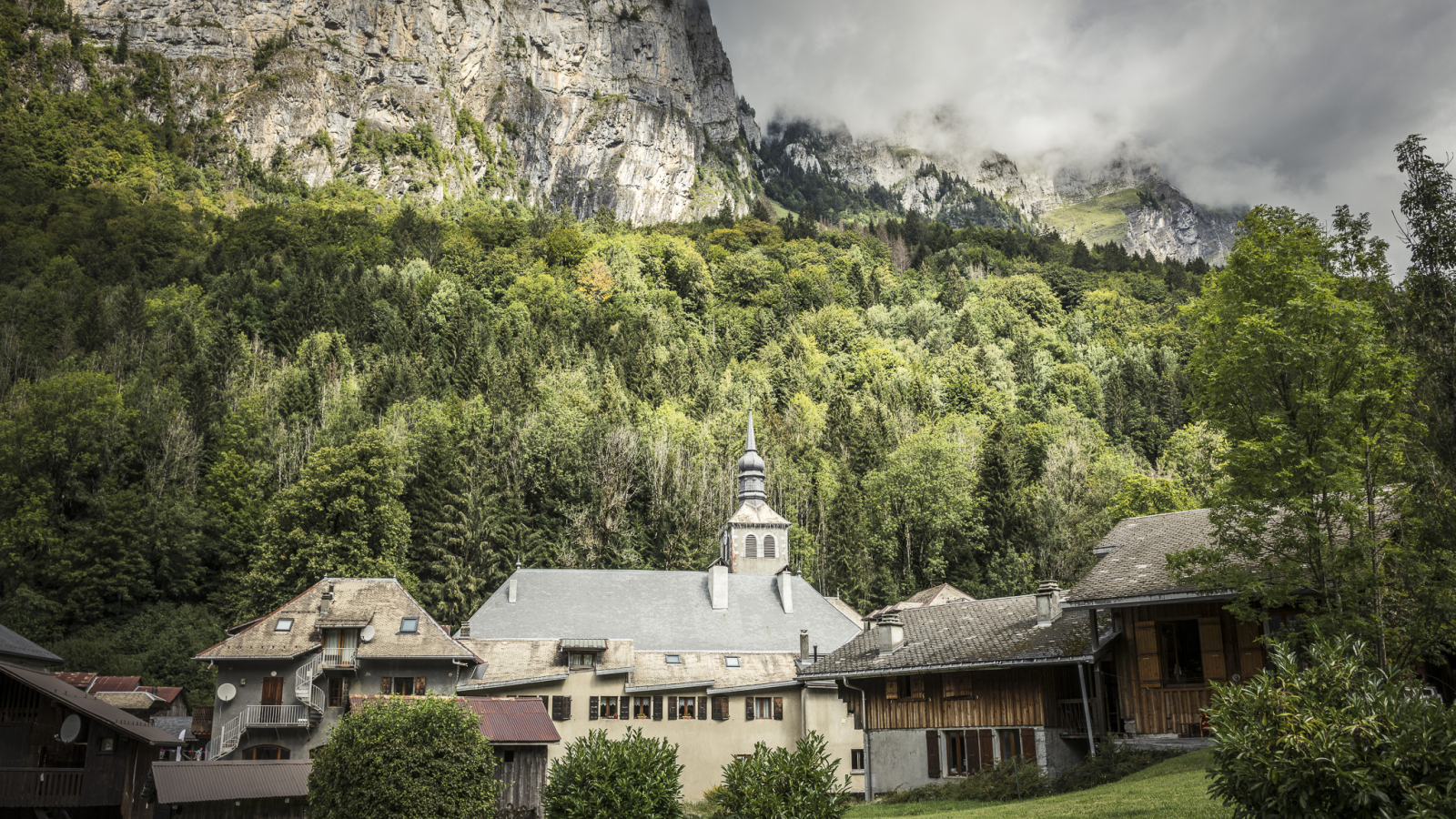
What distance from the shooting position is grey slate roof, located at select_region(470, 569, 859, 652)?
4766 centimetres

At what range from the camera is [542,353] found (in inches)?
3351

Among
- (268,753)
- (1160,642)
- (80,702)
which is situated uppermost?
(1160,642)

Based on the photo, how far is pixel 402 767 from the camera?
72.6 ft

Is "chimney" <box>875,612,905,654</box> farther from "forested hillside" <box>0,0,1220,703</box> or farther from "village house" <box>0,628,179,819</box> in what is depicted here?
"village house" <box>0,628,179,819</box>

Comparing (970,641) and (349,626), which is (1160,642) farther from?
(349,626)

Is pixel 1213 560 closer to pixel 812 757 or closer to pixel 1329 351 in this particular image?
pixel 1329 351

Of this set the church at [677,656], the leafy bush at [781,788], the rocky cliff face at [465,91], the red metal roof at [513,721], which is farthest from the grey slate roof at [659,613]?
the rocky cliff face at [465,91]

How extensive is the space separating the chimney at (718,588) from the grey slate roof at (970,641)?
13.7 metres

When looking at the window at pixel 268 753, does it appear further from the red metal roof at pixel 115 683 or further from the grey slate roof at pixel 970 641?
the grey slate roof at pixel 970 641

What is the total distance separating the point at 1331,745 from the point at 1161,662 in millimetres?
16238

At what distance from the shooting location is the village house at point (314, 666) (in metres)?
39.8

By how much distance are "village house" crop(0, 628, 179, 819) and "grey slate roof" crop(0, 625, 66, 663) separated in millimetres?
1713

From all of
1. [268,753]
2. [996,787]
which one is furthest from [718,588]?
[996,787]

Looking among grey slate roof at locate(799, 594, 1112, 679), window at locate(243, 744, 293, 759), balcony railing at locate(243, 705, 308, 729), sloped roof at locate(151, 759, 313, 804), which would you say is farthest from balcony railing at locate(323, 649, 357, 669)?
grey slate roof at locate(799, 594, 1112, 679)
